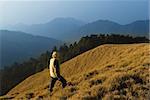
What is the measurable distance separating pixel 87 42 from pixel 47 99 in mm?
78495

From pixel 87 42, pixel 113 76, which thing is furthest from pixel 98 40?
pixel 113 76

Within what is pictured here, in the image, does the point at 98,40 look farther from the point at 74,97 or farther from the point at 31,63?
the point at 74,97

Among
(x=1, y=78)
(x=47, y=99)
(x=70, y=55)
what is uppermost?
(x=47, y=99)

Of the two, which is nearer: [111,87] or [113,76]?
[111,87]

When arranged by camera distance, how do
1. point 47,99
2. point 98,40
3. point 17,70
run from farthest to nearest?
1. point 17,70
2. point 98,40
3. point 47,99

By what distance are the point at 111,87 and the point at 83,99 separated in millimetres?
1581

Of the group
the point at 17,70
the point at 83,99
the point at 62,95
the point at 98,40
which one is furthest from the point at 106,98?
the point at 17,70

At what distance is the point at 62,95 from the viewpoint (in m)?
17.7

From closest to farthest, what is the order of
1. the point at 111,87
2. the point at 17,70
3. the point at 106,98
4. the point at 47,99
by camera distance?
the point at 106,98
the point at 111,87
the point at 47,99
the point at 17,70

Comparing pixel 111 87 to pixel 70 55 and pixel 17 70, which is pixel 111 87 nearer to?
pixel 70 55

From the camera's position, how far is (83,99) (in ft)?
52.4

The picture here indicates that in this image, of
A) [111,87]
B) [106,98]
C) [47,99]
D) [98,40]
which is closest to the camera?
[106,98]

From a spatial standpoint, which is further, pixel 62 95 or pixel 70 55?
pixel 70 55

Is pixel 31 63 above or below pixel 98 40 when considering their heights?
below
